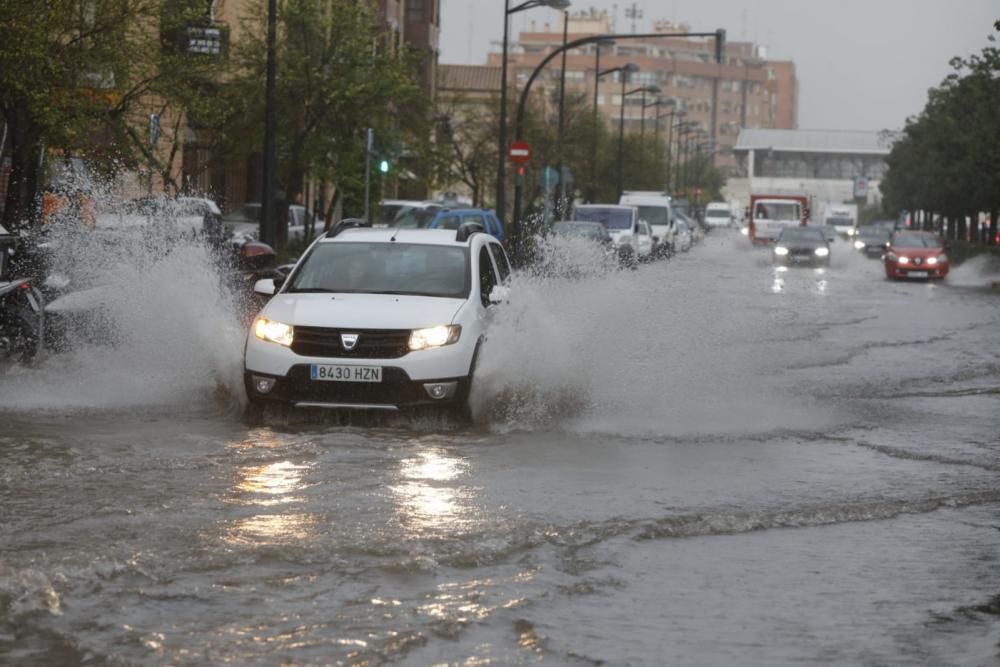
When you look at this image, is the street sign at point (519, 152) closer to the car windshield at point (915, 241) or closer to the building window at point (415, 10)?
the car windshield at point (915, 241)

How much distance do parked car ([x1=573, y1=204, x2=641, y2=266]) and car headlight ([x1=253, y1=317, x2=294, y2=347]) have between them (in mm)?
37401

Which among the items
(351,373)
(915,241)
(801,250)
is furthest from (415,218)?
(351,373)

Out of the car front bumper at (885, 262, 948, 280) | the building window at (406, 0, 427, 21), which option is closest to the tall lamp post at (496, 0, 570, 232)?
the car front bumper at (885, 262, 948, 280)

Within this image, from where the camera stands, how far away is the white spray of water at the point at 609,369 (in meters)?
14.1

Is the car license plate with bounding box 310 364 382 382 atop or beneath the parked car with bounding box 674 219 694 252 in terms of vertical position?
atop

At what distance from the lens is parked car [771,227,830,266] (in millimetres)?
58062

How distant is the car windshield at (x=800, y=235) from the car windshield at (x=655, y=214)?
789 cm

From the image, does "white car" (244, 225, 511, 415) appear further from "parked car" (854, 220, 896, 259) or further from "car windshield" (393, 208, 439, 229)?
"parked car" (854, 220, 896, 259)

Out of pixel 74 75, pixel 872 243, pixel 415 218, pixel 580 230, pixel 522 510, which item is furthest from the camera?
pixel 872 243

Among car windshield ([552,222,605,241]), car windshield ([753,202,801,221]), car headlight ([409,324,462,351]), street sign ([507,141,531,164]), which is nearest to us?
car headlight ([409,324,462,351])

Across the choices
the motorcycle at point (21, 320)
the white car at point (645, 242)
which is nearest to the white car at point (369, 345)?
the motorcycle at point (21, 320)

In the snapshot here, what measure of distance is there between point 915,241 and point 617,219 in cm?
838

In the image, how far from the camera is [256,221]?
43156 mm

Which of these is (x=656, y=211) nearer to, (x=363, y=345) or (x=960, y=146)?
(x=960, y=146)
